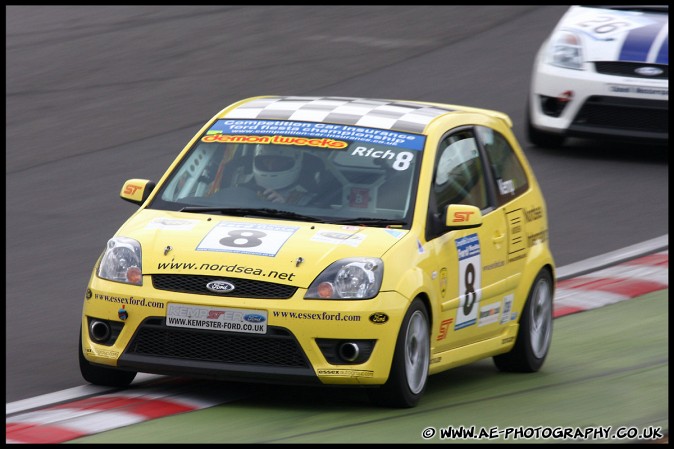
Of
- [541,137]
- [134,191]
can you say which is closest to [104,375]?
[134,191]

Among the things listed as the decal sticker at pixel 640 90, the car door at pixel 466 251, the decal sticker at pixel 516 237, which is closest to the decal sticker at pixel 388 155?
the car door at pixel 466 251

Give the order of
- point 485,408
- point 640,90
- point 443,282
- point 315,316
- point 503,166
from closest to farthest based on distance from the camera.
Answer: point 315,316
point 485,408
point 443,282
point 503,166
point 640,90

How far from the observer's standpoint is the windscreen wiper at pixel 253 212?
7680 millimetres

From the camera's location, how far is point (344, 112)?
8.41 metres

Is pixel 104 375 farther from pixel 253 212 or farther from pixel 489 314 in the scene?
pixel 489 314

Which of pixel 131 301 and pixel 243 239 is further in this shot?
pixel 243 239

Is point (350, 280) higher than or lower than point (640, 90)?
higher

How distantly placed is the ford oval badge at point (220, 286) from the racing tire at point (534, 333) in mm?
2232

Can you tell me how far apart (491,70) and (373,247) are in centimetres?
1073

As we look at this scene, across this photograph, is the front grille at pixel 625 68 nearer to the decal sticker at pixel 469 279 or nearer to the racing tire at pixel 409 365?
the decal sticker at pixel 469 279

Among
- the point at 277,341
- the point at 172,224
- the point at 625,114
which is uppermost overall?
the point at 172,224

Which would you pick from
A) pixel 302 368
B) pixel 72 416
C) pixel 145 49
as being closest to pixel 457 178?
pixel 302 368

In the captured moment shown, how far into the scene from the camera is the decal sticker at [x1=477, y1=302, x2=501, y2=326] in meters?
8.24

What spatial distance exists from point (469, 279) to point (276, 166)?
1178 millimetres
